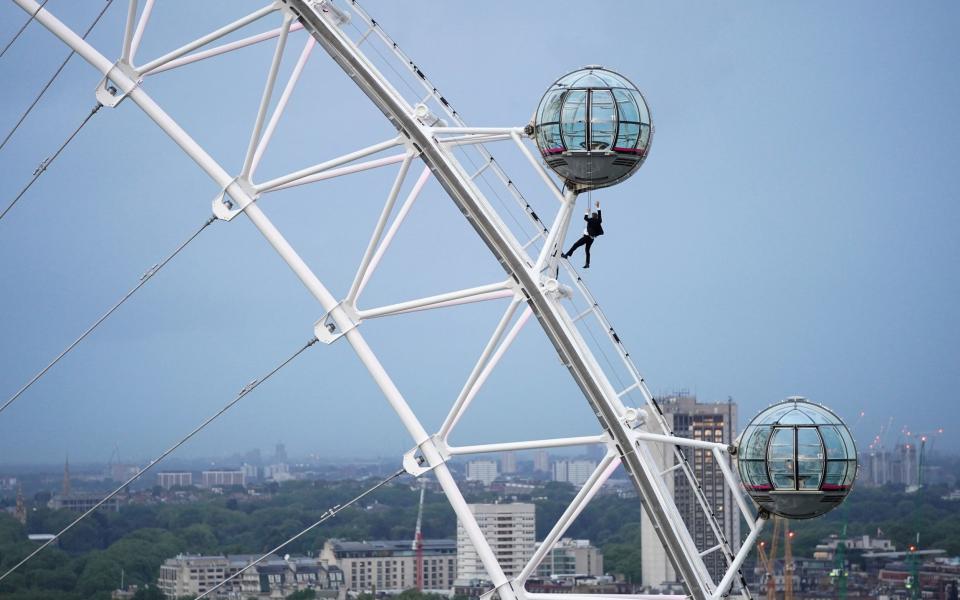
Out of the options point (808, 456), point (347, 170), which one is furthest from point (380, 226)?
point (808, 456)

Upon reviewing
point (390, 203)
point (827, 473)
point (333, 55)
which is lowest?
Result: point (827, 473)

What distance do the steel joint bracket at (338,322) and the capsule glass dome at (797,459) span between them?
5.65 meters

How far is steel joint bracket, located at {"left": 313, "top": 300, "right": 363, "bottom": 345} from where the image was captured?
23766mm

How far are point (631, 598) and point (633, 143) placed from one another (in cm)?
566

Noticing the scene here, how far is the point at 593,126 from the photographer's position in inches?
836

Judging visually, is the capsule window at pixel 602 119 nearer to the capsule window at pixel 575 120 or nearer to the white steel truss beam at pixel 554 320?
the capsule window at pixel 575 120

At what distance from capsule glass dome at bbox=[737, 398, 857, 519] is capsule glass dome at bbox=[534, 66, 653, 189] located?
3.50 m

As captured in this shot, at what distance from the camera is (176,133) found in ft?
81.0

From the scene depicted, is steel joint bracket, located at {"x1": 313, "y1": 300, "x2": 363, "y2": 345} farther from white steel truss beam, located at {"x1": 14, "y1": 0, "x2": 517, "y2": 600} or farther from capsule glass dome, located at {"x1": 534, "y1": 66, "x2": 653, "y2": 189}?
capsule glass dome, located at {"x1": 534, "y1": 66, "x2": 653, "y2": 189}

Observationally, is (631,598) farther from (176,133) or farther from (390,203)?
(176,133)

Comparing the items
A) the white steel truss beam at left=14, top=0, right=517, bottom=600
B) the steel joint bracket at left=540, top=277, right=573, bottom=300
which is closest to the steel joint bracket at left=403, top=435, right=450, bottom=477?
the white steel truss beam at left=14, top=0, right=517, bottom=600

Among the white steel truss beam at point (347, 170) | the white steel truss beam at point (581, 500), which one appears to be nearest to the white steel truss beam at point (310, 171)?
the white steel truss beam at point (347, 170)

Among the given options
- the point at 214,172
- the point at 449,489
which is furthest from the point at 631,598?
the point at 214,172

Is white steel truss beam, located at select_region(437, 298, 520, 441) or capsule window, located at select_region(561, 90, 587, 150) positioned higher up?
capsule window, located at select_region(561, 90, 587, 150)
